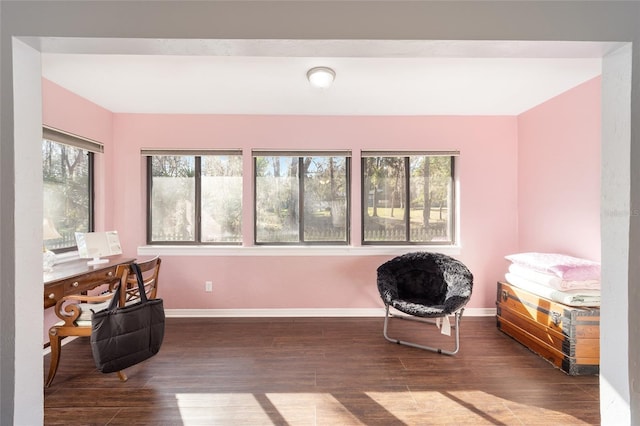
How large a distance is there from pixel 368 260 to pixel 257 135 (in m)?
2.01

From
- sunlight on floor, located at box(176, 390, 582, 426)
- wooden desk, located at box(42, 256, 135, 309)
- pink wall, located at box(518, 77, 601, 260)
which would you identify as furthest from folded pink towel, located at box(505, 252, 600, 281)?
wooden desk, located at box(42, 256, 135, 309)

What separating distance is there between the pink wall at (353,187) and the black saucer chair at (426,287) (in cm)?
42

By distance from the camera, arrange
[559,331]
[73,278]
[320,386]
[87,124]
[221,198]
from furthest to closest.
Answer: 1. [221,198]
2. [87,124]
3. [559,331]
4. [73,278]
5. [320,386]

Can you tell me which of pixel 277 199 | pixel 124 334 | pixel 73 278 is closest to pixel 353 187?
pixel 277 199

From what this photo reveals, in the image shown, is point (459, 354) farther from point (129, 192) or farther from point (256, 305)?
point (129, 192)

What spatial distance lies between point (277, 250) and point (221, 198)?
37.6 inches

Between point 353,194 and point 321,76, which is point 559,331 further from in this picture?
point 321,76

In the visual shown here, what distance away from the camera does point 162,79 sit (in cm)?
269

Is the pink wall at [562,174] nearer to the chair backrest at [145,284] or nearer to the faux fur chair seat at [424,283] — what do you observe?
the faux fur chair seat at [424,283]

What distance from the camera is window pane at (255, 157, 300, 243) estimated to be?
378 cm

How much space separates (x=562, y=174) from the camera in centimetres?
304

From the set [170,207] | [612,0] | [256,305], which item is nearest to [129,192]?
[170,207]

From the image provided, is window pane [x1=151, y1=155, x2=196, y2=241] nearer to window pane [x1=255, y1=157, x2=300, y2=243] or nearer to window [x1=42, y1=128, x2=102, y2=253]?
window [x1=42, y1=128, x2=102, y2=253]

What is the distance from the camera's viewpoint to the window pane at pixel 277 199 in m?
3.78
